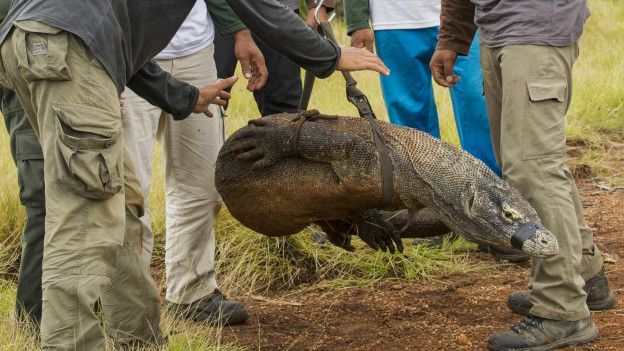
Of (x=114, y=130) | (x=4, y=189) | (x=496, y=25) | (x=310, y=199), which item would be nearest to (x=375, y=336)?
(x=310, y=199)

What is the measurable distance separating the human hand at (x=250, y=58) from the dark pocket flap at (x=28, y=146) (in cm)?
108

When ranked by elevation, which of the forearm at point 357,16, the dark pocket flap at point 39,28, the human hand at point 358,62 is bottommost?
the forearm at point 357,16

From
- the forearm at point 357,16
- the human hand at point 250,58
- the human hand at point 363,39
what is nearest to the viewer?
the human hand at point 250,58

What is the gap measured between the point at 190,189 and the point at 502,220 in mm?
1842

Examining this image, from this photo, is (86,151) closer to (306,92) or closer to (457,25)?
(306,92)

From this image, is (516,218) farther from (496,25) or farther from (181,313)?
(181,313)

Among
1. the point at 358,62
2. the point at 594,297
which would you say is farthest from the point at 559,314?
the point at 358,62

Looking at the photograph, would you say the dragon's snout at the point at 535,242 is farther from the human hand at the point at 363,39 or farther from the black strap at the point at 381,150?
the human hand at the point at 363,39

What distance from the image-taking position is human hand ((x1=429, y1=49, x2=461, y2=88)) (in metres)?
Answer: 5.00

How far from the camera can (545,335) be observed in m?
4.34

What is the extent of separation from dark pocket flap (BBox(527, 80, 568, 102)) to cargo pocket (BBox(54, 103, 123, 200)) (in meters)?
1.70

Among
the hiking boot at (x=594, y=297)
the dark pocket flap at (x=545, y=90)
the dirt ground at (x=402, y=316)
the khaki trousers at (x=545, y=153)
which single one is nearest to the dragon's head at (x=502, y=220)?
the khaki trousers at (x=545, y=153)

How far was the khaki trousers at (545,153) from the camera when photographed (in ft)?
13.8

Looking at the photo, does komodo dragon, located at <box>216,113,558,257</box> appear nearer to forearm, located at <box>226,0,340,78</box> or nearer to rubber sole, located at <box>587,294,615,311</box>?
forearm, located at <box>226,0,340,78</box>
